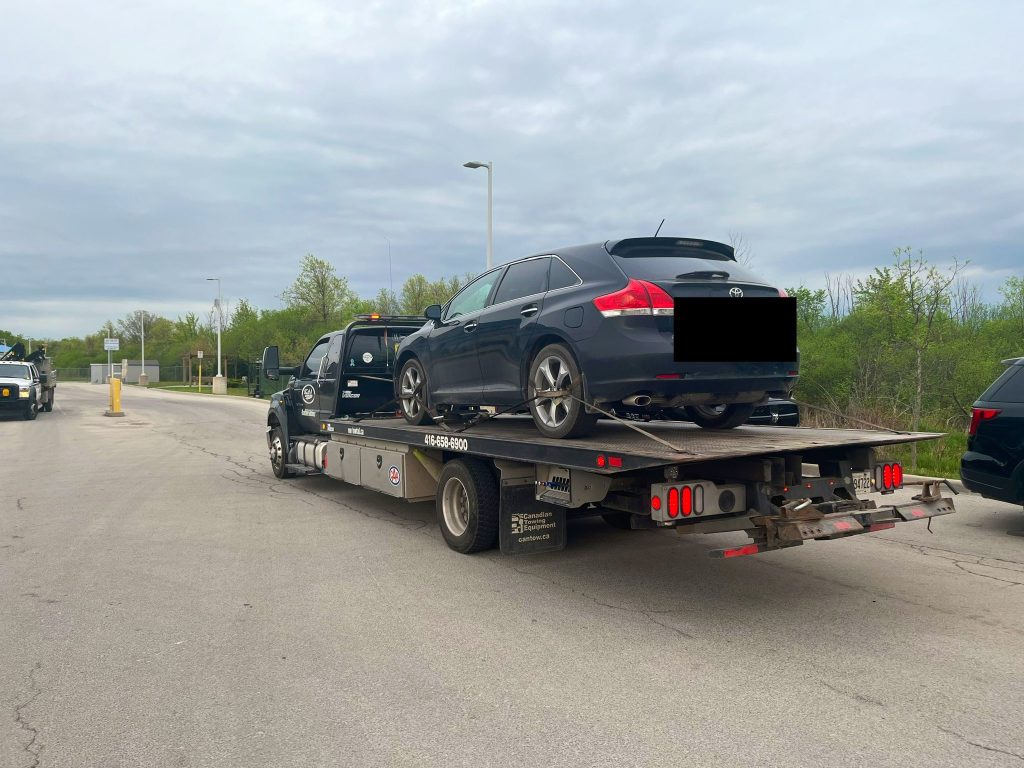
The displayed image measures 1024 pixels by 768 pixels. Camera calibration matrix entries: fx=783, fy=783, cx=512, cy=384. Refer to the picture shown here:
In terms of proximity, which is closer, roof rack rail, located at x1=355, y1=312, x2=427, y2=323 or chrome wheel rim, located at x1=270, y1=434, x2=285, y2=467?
roof rack rail, located at x1=355, y1=312, x2=427, y2=323

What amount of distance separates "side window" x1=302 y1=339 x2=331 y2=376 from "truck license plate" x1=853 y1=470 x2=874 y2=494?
741 centimetres

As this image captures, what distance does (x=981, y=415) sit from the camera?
24.0 ft

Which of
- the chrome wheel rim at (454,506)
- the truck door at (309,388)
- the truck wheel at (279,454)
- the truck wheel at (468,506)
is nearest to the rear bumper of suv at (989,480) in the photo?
the truck wheel at (468,506)

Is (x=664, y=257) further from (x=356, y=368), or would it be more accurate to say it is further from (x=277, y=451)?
(x=277, y=451)

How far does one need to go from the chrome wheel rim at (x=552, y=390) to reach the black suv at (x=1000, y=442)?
4.09 m

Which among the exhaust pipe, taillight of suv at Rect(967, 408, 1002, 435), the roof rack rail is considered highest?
the roof rack rail

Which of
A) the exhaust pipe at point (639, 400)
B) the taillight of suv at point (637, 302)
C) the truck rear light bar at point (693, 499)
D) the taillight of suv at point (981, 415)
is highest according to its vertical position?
the taillight of suv at point (637, 302)

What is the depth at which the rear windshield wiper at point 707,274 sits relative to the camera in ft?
18.6

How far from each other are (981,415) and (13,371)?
91.9 ft

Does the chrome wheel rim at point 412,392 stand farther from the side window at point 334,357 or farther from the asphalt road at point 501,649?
the side window at point 334,357

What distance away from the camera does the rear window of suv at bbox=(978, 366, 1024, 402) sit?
7078mm

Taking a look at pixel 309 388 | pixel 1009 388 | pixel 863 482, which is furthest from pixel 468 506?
pixel 309 388

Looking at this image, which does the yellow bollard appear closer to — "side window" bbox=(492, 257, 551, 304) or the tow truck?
the tow truck

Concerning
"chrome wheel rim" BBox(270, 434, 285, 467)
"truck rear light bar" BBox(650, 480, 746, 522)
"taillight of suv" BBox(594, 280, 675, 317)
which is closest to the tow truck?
"truck rear light bar" BBox(650, 480, 746, 522)
